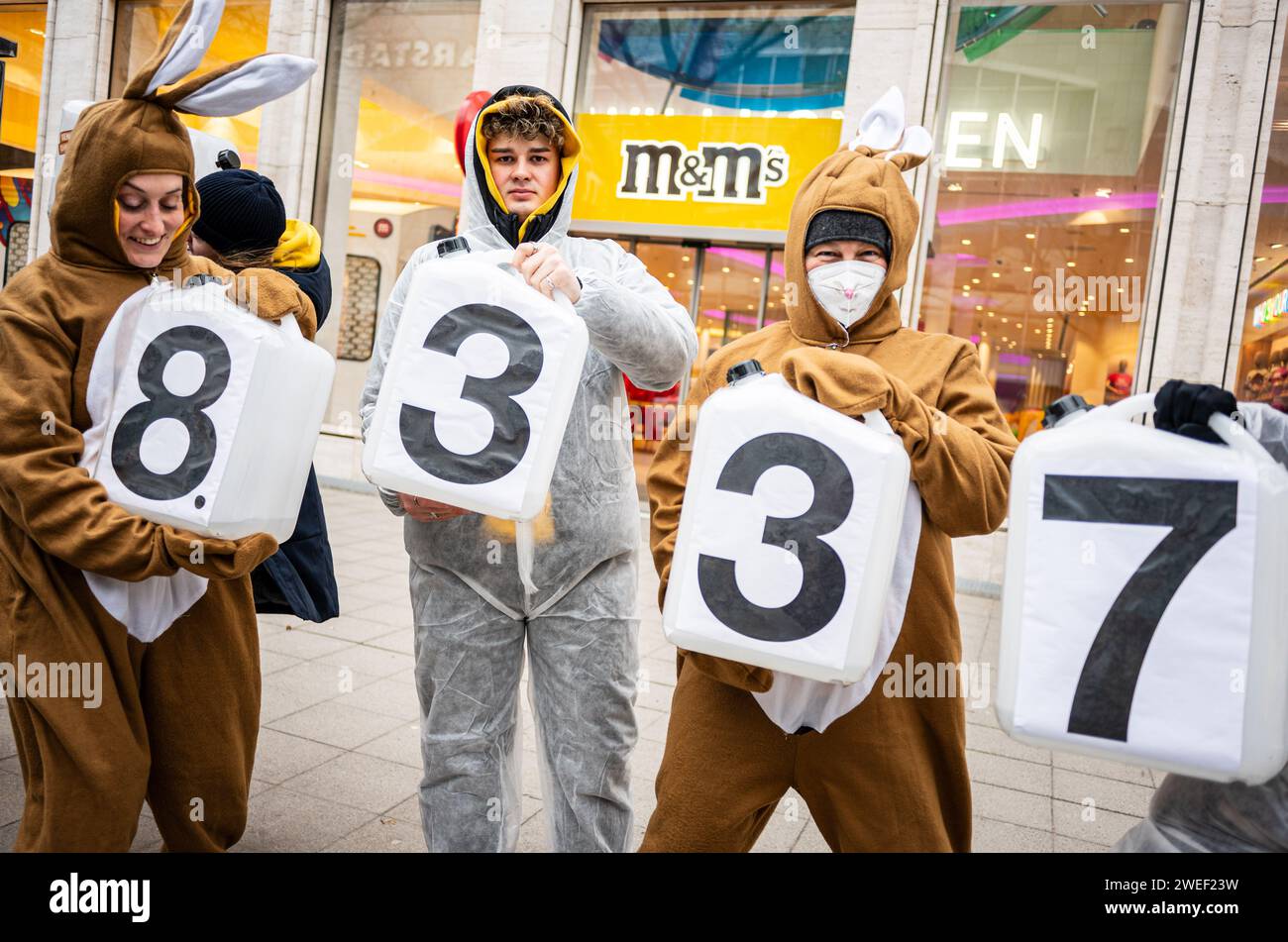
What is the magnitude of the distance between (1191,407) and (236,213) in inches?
104

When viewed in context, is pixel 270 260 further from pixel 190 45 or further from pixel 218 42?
pixel 218 42

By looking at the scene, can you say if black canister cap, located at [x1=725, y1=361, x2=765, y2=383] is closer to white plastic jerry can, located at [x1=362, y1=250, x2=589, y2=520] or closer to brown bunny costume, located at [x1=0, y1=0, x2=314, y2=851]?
white plastic jerry can, located at [x1=362, y1=250, x2=589, y2=520]

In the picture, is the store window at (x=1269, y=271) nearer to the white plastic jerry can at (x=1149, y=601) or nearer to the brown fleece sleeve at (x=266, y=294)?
the white plastic jerry can at (x=1149, y=601)

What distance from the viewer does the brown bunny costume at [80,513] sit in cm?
202

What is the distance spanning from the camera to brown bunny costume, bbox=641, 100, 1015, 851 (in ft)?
6.19

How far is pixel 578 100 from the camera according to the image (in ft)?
31.5

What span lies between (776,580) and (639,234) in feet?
26.9

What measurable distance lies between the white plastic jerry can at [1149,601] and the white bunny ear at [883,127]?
908 millimetres

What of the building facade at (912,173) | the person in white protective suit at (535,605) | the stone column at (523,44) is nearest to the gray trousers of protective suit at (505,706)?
the person in white protective suit at (535,605)

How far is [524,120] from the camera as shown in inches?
92.6

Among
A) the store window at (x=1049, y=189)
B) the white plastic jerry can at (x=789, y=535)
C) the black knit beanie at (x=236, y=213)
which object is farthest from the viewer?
the store window at (x=1049, y=189)

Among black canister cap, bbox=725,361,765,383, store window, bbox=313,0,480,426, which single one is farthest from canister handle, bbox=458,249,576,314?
store window, bbox=313,0,480,426
